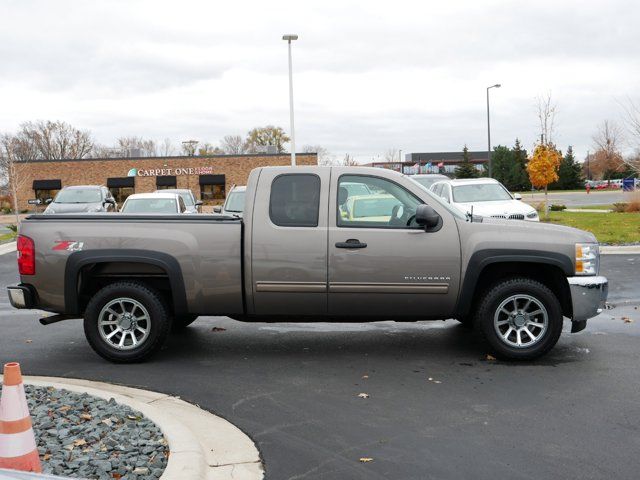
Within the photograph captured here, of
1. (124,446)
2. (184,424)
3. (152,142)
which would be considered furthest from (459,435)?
(152,142)

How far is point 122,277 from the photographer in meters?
7.05

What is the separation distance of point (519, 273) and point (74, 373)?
457 centimetres

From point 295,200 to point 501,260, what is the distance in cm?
212

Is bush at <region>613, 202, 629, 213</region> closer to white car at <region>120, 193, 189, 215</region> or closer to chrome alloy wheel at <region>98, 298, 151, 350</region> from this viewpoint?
white car at <region>120, 193, 189, 215</region>

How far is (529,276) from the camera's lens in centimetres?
704

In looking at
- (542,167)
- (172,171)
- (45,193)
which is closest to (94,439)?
(542,167)

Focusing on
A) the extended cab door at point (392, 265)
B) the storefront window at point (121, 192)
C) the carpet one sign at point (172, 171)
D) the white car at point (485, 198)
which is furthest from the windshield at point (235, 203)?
the storefront window at point (121, 192)

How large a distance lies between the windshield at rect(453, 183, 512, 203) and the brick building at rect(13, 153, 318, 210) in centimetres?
3602

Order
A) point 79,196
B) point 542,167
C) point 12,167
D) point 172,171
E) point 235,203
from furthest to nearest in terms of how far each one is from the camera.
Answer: point 172,171, point 12,167, point 542,167, point 79,196, point 235,203

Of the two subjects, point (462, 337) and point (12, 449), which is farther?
point (462, 337)

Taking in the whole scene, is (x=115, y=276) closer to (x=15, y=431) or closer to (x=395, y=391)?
(x=395, y=391)

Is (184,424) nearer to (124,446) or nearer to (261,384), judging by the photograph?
(124,446)

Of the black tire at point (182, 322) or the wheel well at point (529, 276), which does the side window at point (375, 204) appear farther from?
the black tire at point (182, 322)

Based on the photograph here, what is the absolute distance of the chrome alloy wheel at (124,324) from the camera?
22.6 feet
